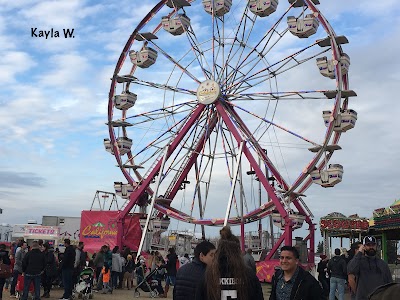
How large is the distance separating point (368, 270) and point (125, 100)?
79.8 ft

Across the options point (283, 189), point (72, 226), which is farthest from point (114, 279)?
point (72, 226)

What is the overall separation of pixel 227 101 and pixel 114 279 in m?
11.7

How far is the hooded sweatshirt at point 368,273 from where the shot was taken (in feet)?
22.8

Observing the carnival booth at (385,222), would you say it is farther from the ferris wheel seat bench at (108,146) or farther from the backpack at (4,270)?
the backpack at (4,270)

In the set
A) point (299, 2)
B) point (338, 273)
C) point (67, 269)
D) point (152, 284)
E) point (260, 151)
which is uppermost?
point (299, 2)

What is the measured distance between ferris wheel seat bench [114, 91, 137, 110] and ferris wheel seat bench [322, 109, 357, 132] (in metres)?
10.9

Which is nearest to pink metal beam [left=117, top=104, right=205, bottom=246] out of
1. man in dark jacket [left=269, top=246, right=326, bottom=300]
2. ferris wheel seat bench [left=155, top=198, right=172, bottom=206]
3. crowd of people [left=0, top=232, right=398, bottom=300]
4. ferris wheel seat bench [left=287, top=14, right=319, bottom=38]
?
ferris wheel seat bench [left=155, top=198, right=172, bottom=206]

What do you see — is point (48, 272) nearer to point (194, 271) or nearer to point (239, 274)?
point (194, 271)

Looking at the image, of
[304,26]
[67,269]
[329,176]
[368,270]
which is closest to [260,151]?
[329,176]

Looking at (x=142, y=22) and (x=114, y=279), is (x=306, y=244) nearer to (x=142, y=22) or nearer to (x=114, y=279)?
(x=114, y=279)

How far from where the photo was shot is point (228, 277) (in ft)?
14.3

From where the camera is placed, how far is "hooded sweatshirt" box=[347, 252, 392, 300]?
6.95 meters

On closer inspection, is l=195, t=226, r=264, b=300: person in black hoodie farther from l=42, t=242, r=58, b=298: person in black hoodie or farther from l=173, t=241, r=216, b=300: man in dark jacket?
l=42, t=242, r=58, b=298: person in black hoodie

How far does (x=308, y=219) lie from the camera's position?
2928 cm
